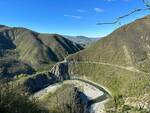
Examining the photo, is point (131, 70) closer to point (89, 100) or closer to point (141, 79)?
point (141, 79)

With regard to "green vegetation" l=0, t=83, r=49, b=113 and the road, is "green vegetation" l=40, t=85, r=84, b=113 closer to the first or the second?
"green vegetation" l=0, t=83, r=49, b=113

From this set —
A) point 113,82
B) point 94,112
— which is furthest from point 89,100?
point 113,82

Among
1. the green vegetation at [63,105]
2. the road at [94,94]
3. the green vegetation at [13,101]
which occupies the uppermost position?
the green vegetation at [13,101]

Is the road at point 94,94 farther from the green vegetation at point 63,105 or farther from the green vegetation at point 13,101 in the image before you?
the green vegetation at point 13,101

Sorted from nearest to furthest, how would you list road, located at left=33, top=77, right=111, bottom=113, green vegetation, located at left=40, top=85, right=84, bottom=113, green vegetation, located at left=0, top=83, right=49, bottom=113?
green vegetation, located at left=0, top=83, right=49, bottom=113, green vegetation, located at left=40, top=85, right=84, bottom=113, road, located at left=33, top=77, right=111, bottom=113

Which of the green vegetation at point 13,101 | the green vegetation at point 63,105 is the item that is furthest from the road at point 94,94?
the green vegetation at point 13,101

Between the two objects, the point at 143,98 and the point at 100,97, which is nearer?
the point at 143,98

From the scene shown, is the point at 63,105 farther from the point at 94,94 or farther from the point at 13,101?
the point at 94,94

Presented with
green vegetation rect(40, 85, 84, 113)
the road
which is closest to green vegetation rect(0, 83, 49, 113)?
green vegetation rect(40, 85, 84, 113)

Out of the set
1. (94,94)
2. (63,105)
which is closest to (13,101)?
(63,105)

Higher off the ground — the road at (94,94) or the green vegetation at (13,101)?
the green vegetation at (13,101)

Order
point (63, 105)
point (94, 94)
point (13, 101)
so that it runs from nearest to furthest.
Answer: point (13, 101), point (63, 105), point (94, 94)
